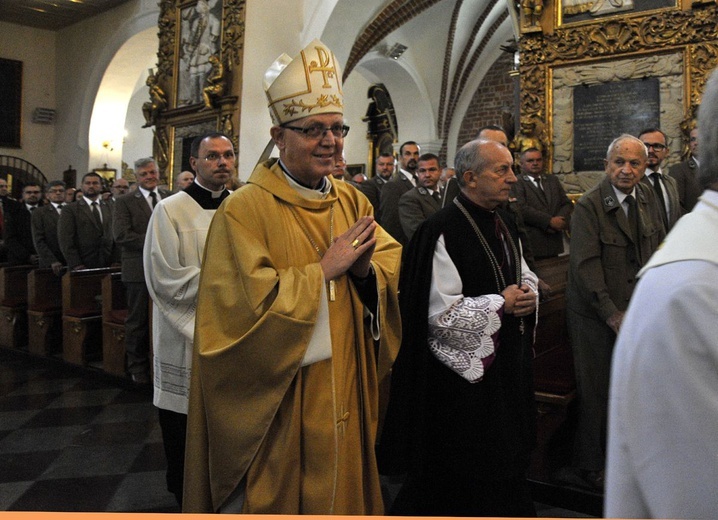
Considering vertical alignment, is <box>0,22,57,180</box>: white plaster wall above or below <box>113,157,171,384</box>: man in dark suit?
above

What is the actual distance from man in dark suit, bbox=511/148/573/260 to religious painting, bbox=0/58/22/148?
38.7ft

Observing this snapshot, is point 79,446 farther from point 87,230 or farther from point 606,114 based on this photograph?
point 606,114

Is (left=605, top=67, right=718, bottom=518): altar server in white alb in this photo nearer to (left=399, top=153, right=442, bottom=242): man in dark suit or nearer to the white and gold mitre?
the white and gold mitre

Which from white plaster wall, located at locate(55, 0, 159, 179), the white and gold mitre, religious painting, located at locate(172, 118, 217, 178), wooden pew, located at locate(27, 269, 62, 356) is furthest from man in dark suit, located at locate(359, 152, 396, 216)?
white plaster wall, located at locate(55, 0, 159, 179)

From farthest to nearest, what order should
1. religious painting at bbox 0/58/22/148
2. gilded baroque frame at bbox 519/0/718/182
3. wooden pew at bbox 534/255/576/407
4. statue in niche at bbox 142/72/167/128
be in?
1. religious painting at bbox 0/58/22/148
2. statue in niche at bbox 142/72/167/128
3. gilded baroque frame at bbox 519/0/718/182
4. wooden pew at bbox 534/255/576/407

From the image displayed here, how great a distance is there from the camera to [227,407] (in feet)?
6.71

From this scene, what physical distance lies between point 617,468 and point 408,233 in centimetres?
454

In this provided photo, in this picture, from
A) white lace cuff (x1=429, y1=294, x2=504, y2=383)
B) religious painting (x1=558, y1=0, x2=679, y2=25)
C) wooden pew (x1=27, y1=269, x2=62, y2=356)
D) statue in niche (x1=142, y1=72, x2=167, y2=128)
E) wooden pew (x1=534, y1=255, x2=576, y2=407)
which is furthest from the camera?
statue in niche (x1=142, y1=72, x2=167, y2=128)

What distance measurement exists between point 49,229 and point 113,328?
3.25m

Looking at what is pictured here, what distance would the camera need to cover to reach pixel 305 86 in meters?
2.21

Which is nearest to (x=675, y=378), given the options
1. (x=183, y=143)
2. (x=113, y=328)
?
(x=113, y=328)

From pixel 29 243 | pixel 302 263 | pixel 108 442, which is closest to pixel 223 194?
A: pixel 302 263

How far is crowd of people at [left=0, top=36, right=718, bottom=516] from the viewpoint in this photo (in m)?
0.99

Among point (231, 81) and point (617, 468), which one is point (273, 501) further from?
point (231, 81)
